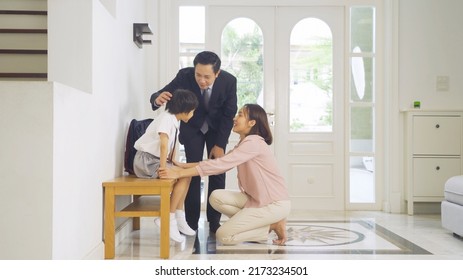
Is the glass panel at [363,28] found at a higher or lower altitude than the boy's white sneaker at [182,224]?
higher

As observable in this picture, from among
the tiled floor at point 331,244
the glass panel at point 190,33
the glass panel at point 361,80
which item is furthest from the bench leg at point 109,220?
the glass panel at point 361,80

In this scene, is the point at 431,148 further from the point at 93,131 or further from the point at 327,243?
the point at 93,131

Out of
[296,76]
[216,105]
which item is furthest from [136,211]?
[296,76]

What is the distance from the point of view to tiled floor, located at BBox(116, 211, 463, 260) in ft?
10.1

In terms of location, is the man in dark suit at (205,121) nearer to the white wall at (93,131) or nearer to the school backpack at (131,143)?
the school backpack at (131,143)

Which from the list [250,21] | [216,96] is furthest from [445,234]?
[250,21]

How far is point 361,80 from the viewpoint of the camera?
5.25m

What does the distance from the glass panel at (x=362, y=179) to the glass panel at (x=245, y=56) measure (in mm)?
1110

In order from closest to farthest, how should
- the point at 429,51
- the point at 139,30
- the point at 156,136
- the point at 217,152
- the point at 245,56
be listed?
the point at 156,136 < the point at 217,152 < the point at 139,30 < the point at 429,51 < the point at 245,56

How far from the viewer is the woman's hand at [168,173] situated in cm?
308

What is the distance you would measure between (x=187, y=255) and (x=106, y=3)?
1.64 meters

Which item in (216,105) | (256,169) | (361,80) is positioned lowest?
(256,169)

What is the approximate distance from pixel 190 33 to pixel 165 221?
2.71 meters
